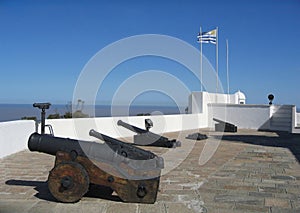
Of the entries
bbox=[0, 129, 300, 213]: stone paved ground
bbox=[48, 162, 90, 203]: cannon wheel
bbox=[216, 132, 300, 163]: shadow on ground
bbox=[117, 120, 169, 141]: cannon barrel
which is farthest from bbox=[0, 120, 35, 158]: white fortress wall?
bbox=[216, 132, 300, 163]: shadow on ground

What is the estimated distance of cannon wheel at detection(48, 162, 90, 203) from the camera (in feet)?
12.8

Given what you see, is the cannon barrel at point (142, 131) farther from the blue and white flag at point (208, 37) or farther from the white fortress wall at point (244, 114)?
the blue and white flag at point (208, 37)

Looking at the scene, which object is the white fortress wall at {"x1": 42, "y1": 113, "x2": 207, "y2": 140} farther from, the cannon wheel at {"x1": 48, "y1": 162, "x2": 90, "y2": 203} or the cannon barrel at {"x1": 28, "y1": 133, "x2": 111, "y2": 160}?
the cannon wheel at {"x1": 48, "y1": 162, "x2": 90, "y2": 203}

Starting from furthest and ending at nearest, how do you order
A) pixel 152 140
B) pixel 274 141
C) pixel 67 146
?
1. pixel 274 141
2. pixel 152 140
3. pixel 67 146

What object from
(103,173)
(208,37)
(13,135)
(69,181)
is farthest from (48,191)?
(208,37)

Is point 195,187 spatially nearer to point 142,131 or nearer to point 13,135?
point 13,135

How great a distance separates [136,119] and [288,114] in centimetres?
840

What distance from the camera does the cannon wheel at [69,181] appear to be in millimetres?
3908

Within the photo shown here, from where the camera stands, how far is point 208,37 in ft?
70.4

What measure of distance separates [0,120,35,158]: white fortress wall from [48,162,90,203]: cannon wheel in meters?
3.61

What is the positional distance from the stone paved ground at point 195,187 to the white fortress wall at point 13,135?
0.66 feet

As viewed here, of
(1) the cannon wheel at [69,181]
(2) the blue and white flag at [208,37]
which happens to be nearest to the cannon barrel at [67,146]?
(1) the cannon wheel at [69,181]

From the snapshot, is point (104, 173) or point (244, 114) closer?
point (104, 173)

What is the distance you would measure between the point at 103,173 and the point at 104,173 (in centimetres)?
1
